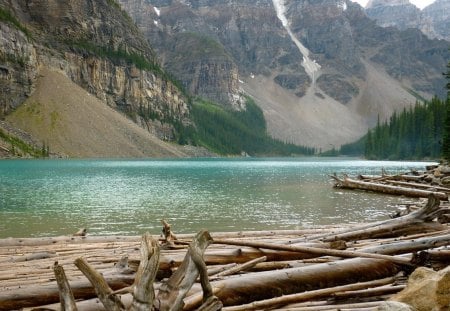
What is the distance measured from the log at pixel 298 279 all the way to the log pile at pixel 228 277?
0.05 ft

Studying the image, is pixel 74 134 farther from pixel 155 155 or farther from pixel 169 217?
pixel 169 217

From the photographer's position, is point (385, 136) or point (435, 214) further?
point (385, 136)

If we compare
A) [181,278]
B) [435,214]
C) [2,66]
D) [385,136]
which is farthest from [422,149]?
[2,66]

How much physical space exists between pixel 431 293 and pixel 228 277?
9.43ft

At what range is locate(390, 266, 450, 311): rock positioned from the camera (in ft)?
17.4

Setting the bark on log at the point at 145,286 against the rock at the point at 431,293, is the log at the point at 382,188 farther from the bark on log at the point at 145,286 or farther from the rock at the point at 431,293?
the bark on log at the point at 145,286

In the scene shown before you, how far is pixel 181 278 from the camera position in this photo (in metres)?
4.60

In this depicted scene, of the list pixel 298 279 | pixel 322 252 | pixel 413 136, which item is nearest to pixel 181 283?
pixel 298 279

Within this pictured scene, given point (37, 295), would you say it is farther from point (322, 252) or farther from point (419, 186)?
point (419, 186)

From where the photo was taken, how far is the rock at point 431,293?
5.30 metres

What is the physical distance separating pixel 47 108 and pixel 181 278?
618ft

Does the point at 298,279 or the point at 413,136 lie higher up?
the point at 413,136

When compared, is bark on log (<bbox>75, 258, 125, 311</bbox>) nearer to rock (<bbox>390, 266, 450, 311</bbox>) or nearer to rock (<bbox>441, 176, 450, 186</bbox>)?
rock (<bbox>390, 266, 450, 311</bbox>)

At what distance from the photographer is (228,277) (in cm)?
677
